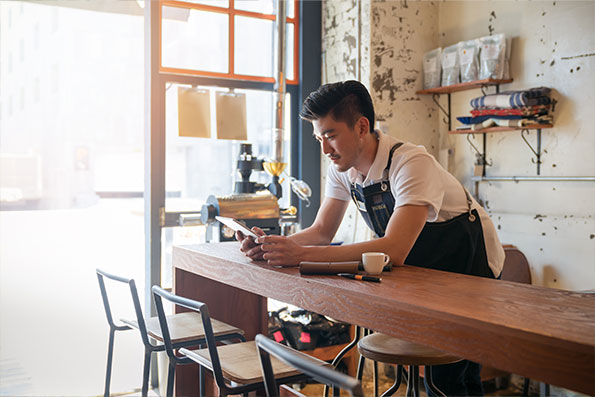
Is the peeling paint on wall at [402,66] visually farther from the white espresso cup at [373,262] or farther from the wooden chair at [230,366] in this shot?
the wooden chair at [230,366]

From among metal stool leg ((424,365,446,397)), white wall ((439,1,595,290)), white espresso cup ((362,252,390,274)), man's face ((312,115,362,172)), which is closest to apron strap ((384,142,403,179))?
man's face ((312,115,362,172))

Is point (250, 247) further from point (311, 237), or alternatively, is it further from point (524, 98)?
point (524, 98)

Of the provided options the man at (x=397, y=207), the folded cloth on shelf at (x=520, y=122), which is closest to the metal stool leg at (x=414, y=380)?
the man at (x=397, y=207)

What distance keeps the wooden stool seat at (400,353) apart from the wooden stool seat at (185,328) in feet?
1.90

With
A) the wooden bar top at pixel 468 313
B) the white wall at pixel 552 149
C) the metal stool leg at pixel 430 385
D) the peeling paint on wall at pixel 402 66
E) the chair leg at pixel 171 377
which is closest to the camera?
the wooden bar top at pixel 468 313

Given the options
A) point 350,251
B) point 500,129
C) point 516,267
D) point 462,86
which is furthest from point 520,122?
point 350,251

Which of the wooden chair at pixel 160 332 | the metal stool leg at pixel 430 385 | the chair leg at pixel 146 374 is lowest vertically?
the chair leg at pixel 146 374

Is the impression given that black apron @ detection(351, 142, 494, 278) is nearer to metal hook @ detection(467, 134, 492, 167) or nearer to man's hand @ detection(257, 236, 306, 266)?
man's hand @ detection(257, 236, 306, 266)

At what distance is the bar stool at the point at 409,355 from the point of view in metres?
1.78

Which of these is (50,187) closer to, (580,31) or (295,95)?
(295,95)

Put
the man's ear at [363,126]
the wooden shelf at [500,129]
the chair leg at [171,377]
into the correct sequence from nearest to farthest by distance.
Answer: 1. the chair leg at [171,377]
2. the man's ear at [363,126]
3. the wooden shelf at [500,129]

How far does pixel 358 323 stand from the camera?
1514 millimetres

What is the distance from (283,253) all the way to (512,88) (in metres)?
2.11

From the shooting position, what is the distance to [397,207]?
1.98 meters
